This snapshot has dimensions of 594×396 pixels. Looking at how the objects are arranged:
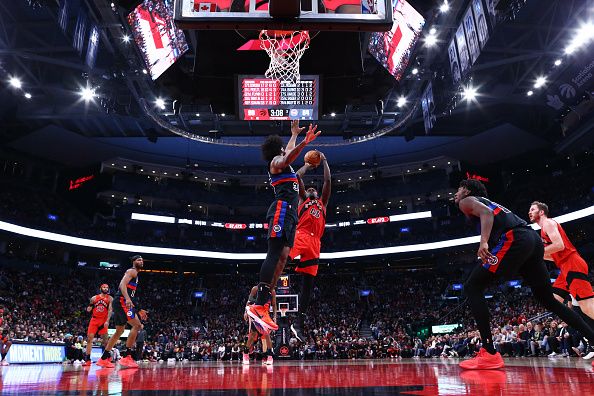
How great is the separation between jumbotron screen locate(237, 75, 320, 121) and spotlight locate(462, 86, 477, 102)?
8189 millimetres

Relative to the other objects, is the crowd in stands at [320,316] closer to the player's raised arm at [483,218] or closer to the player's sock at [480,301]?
the player's sock at [480,301]

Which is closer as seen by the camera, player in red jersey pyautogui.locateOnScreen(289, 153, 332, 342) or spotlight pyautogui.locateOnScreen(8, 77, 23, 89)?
player in red jersey pyautogui.locateOnScreen(289, 153, 332, 342)

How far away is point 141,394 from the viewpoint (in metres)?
2.67

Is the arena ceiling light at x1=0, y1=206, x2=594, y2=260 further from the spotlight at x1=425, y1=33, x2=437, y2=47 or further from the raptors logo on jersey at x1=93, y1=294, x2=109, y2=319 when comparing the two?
the raptors logo on jersey at x1=93, y1=294, x2=109, y2=319

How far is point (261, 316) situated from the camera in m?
4.51

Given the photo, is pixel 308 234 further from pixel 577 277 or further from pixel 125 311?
pixel 125 311

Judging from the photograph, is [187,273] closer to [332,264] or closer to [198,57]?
[332,264]

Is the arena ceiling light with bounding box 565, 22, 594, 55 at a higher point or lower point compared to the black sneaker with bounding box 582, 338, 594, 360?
higher

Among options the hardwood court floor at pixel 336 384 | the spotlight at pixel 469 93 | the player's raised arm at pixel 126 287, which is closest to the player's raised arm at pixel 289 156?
the hardwood court floor at pixel 336 384

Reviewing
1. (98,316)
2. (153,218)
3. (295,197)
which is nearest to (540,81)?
(295,197)

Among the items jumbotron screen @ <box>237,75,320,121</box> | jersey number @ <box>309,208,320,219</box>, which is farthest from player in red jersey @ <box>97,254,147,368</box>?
jumbotron screen @ <box>237,75,320,121</box>

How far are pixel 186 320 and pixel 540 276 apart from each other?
3005 cm

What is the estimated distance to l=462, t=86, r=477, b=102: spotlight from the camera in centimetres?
1835

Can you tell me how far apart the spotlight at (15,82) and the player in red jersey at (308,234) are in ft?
56.4
